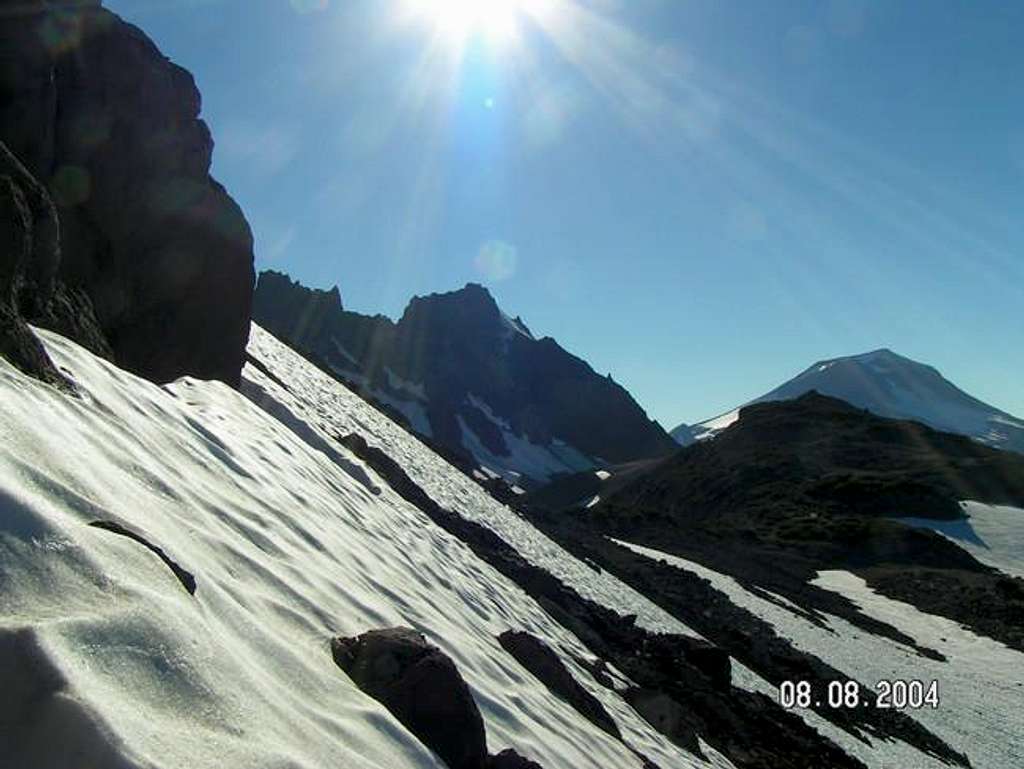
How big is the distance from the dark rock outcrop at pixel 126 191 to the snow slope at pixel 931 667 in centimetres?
1483

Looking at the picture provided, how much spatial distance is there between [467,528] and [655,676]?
6.49 m

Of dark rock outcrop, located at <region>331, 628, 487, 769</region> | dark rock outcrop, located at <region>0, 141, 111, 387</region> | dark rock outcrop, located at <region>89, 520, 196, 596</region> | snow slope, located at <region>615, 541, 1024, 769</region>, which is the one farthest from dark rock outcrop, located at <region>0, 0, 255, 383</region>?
snow slope, located at <region>615, 541, 1024, 769</region>

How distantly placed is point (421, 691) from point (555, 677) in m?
4.01

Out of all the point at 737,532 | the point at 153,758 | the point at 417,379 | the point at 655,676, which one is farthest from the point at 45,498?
the point at 417,379

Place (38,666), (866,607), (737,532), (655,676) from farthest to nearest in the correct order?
(737,532) < (866,607) < (655,676) < (38,666)

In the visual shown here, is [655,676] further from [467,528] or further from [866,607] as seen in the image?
[866,607]

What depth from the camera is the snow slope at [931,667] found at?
66.2 ft

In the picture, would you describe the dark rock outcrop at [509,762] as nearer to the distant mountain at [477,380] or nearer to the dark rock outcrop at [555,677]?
the dark rock outcrop at [555,677]

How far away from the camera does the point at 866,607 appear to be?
4347 centimetres

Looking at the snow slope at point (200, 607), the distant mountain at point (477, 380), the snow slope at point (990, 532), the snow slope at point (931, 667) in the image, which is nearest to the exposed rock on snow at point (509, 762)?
the snow slope at point (200, 607)

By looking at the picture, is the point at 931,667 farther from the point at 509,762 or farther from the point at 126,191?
the point at 126,191

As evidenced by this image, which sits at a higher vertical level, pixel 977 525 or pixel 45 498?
pixel 977 525

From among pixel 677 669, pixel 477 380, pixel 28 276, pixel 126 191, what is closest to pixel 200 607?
pixel 28 276

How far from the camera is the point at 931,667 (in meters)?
29.4
